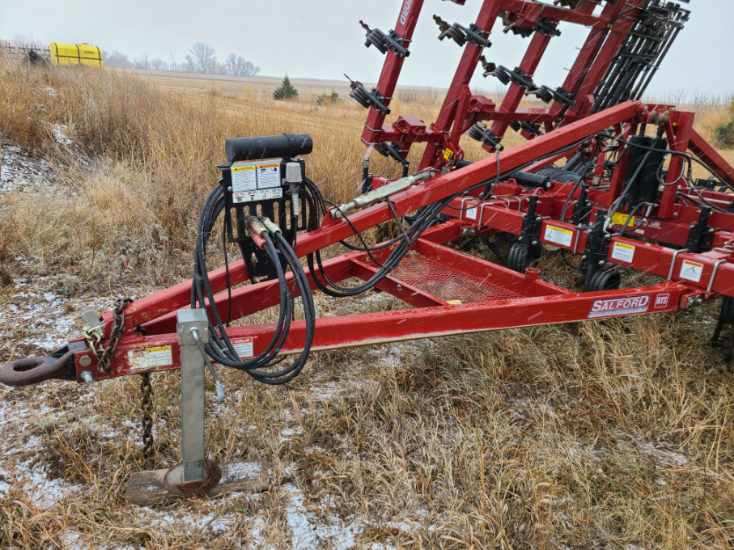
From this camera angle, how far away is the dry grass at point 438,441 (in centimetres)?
219

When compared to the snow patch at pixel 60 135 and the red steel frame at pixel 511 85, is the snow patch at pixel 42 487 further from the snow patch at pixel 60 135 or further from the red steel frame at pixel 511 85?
the snow patch at pixel 60 135

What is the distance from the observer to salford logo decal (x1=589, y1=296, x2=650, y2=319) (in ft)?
9.97

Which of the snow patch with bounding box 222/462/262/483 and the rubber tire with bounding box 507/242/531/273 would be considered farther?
the rubber tire with bounding box 507/242/531/273

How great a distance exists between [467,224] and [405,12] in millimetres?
1871

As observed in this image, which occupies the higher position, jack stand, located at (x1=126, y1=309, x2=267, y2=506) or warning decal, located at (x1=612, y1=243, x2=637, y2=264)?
warning decal, located at (x1=612, y1=243, x2=637, y2=264)

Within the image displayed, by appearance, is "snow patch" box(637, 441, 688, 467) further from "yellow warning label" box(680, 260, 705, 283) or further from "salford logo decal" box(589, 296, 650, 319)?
"yellow warning label" box(680, 260, 705, 283)

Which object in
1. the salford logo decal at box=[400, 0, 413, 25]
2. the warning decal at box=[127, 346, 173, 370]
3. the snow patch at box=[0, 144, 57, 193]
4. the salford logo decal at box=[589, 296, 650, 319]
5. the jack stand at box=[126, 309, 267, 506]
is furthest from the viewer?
the snow patch at box=[0, 144, 57, 193]

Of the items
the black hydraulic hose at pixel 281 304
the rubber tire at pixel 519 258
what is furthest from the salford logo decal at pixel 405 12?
the black hydraulic hose at pixel 281 304

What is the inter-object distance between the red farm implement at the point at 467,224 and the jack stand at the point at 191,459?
2cm

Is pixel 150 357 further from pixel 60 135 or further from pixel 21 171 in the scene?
pixel 60 135

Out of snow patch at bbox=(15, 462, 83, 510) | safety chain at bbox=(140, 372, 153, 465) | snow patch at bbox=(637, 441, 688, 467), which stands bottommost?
snow patch at bbox=(15, 462, 83, 510)

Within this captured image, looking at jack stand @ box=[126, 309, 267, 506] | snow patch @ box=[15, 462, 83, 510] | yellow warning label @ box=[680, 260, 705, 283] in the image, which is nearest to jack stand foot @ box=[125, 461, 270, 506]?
jack stand @ box=[126, 309, 267, 506]

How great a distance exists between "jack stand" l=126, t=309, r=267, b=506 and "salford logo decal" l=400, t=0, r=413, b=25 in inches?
144

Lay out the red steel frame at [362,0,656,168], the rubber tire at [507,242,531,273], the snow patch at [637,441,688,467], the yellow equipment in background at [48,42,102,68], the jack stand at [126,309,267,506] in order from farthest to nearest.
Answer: the yellow equipment in background at [48,42,102,68]
the red steel frame at [362,0,656,168]
the rubber tire at [507,242,531,273]
the snow patch at [637,441,688,467]
the jack stand at [126,309,267,506]
